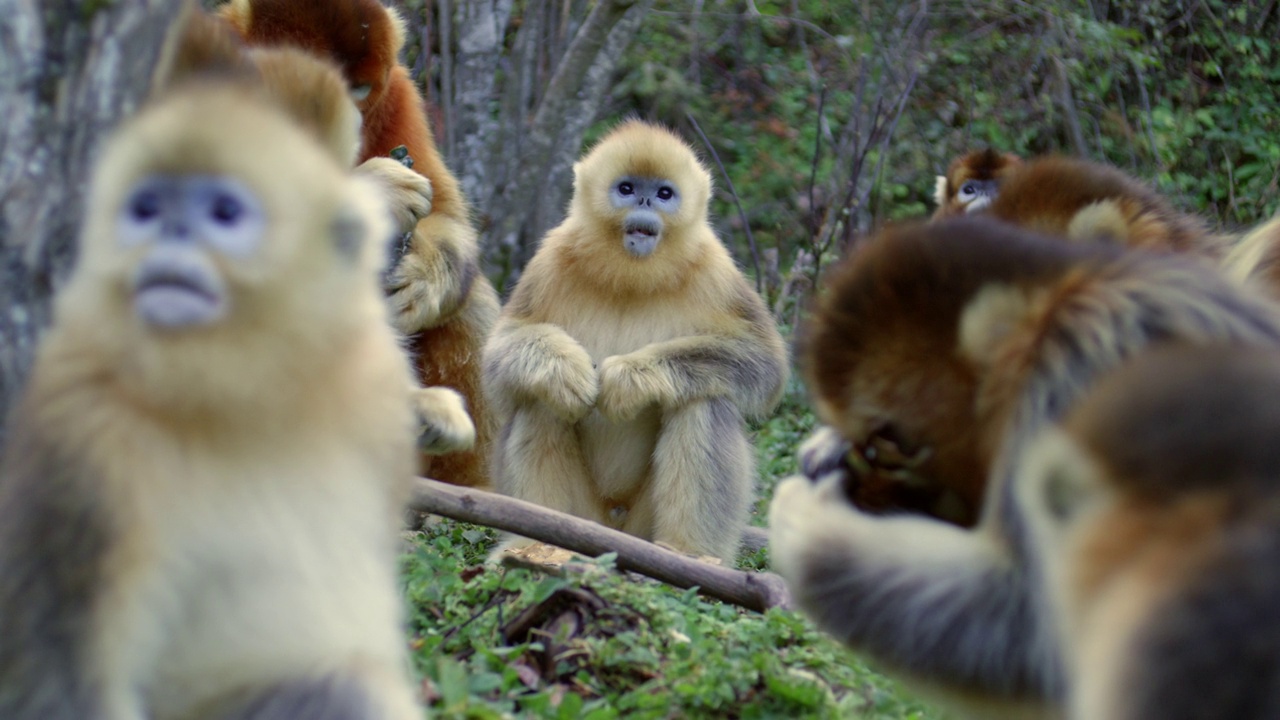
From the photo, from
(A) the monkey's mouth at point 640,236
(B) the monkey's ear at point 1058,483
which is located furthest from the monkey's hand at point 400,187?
(B) the monkey's ear at point 1058,483

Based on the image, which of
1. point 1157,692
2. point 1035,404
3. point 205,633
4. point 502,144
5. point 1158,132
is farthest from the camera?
point 1158,132

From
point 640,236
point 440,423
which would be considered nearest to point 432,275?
point 640,236

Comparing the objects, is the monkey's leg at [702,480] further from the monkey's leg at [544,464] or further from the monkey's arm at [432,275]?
the monkey's arm at [432,275]

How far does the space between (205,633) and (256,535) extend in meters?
0.17

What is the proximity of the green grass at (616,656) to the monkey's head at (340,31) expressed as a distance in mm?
2206

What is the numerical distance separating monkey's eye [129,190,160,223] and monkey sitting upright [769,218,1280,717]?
4.21 ft

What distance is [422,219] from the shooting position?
5543 mm

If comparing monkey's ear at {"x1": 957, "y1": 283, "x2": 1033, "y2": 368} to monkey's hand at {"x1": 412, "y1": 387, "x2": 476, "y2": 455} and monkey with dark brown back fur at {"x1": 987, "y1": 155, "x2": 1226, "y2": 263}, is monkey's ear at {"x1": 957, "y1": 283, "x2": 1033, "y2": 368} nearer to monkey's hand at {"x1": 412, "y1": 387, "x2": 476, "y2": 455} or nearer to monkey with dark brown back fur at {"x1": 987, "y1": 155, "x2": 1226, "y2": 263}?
monkey's hand at {"x1": 412, "y1": 387, "x2": 476, "y2": 455}

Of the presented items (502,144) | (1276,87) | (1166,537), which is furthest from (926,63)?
(1166,537)

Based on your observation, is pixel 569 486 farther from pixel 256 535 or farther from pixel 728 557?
pixel 256 535

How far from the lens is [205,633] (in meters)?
2.16

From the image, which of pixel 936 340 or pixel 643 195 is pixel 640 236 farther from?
pixel 936 340

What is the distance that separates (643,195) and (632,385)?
849 millimetres

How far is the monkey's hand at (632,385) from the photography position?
5086 mm
